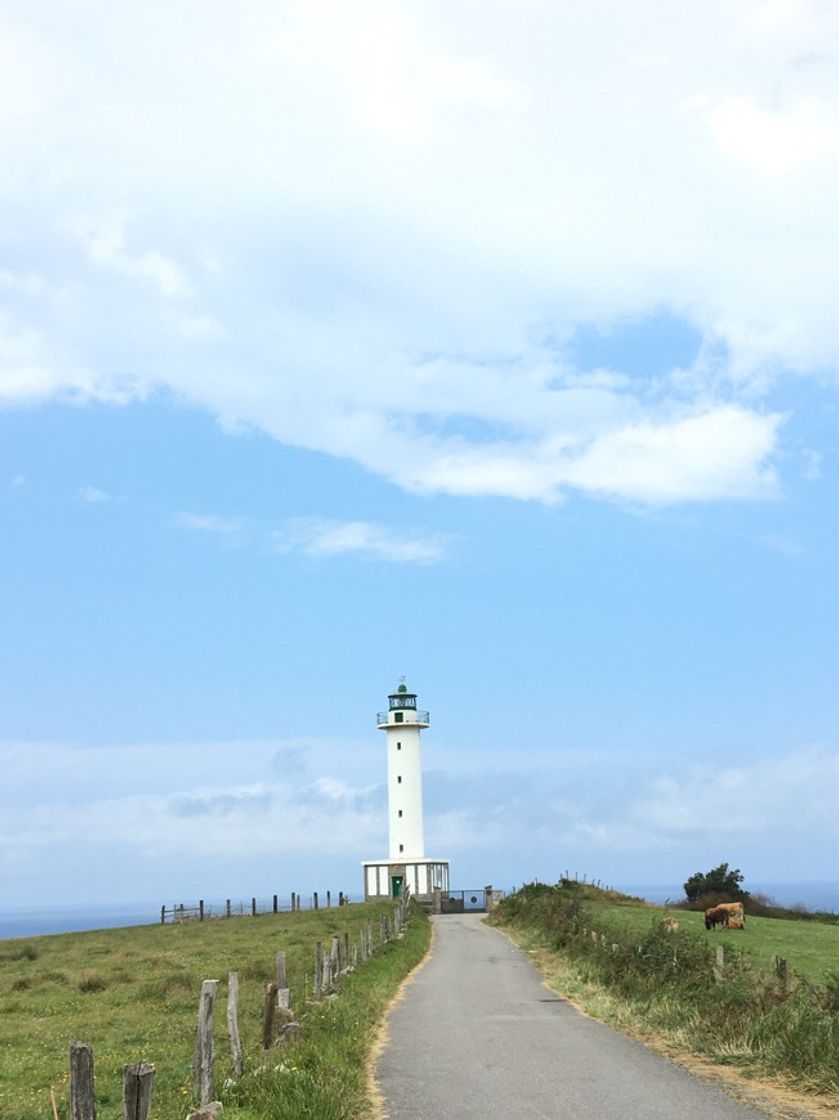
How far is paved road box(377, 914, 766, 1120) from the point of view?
12.8 m

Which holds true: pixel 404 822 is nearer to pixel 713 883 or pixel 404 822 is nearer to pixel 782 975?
pixel 713 883

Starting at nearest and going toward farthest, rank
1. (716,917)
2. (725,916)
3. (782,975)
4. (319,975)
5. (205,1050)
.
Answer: (205,1050)
(782,975)
(319,975)
(716,917)
(725,916)

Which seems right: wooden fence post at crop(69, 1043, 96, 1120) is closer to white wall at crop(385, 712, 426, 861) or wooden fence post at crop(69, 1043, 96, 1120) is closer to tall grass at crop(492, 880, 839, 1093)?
tall grass at crop(492, 880, 839, 1093)

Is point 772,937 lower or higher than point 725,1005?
lower

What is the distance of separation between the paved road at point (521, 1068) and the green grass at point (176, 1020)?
Result: 70cm

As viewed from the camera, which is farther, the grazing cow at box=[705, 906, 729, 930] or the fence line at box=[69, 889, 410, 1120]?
the grazing cow at box=[705, 906, 729, 930]

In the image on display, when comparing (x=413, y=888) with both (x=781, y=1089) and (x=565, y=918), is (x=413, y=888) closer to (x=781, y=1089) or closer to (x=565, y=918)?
(x=565, y=918)

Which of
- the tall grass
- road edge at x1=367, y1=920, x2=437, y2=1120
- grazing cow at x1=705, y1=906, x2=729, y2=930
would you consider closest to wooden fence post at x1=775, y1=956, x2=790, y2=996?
the tall grass

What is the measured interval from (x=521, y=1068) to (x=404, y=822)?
65.2 meters

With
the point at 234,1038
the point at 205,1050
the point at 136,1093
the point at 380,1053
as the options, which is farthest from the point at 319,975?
the point at 136,1093

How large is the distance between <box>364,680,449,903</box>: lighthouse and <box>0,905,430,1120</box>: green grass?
29.0 meters

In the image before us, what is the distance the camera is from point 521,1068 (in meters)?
15.5

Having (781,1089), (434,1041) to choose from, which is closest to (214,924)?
(434,1041)

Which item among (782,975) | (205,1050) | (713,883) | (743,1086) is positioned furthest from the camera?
(713,883)
